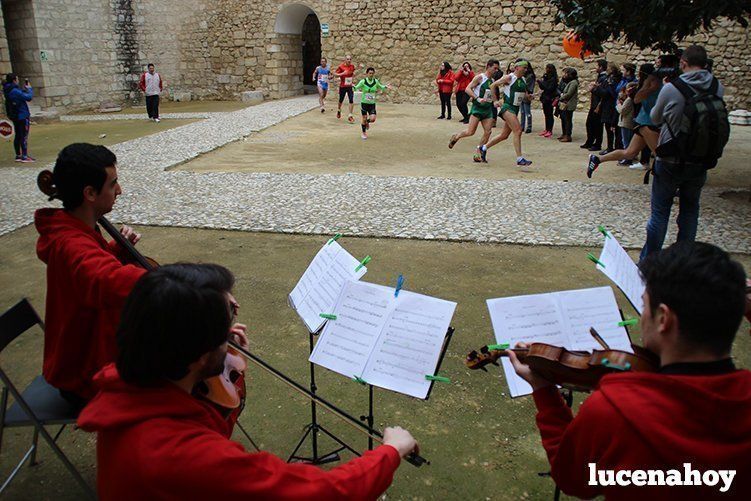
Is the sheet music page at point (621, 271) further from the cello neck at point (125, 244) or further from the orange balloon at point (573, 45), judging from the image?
the orange balloon at point (573, 45)

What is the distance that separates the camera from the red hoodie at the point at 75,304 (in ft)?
6.40

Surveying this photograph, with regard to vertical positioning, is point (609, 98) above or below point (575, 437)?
above

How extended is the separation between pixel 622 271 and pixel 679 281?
2.51 feet

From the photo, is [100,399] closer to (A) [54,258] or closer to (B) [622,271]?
(A) [54,258]

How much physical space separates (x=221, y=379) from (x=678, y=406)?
4.38 feet

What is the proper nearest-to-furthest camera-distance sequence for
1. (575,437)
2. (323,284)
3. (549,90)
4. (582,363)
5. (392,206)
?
(575,437)
(582,363)
(323,284)
(392,206)
(549,90)

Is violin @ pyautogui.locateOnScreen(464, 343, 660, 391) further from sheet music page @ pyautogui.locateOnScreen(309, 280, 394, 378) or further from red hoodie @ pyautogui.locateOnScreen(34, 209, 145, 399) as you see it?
red hoodie @ pyautogui.locateOnScreen(34, 209, 145, 399)

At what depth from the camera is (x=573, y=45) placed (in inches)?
359

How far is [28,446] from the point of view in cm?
273

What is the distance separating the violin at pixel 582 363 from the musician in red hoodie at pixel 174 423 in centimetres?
62

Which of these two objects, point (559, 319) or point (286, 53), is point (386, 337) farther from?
point (286, 53)

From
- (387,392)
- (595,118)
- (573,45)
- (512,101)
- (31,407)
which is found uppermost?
(573,45)

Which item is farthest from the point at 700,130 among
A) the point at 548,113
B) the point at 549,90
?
the point at 548,113

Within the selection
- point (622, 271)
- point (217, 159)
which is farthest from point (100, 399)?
point (217, 159)
